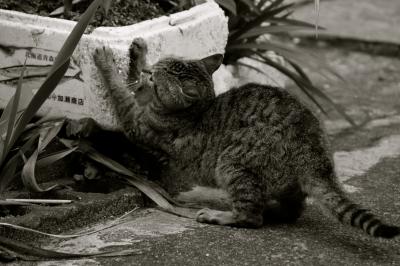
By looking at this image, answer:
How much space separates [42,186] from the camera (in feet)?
11.7

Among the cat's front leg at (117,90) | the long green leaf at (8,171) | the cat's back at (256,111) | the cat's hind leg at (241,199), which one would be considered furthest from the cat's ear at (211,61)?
the long green leaf at (8,171)

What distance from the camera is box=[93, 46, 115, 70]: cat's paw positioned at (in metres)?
3.60

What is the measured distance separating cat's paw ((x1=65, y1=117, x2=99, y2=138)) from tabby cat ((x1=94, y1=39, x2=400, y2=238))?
15 centimetres

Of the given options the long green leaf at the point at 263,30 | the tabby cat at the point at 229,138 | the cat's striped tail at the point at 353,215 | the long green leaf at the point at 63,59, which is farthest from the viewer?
the long green leaf at the point at 263,30

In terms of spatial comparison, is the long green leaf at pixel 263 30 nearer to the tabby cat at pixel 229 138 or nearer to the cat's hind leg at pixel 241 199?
the tabby cat at pixel 229 138

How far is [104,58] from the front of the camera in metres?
3.60

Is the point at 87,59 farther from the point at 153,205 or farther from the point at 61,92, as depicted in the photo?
the point at 153,205

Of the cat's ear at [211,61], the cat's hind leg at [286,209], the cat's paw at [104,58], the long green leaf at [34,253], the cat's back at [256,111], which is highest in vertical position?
the cat's ear at [211,61]

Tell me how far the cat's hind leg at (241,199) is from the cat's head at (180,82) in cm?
41

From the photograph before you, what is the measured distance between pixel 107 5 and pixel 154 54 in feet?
1.16

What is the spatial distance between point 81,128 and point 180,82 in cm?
58

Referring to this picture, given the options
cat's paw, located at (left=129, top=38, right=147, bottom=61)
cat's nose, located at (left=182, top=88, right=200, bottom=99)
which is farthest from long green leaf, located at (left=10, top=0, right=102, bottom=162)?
cat's nose, located at (left=182, top=88, right=200, bottom=99)

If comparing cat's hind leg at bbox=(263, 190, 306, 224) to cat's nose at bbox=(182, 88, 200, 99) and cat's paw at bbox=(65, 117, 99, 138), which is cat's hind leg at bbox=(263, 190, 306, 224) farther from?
cat's paw at bbox=(65, 117, 99, 138)

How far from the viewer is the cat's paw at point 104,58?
360 centimetres
